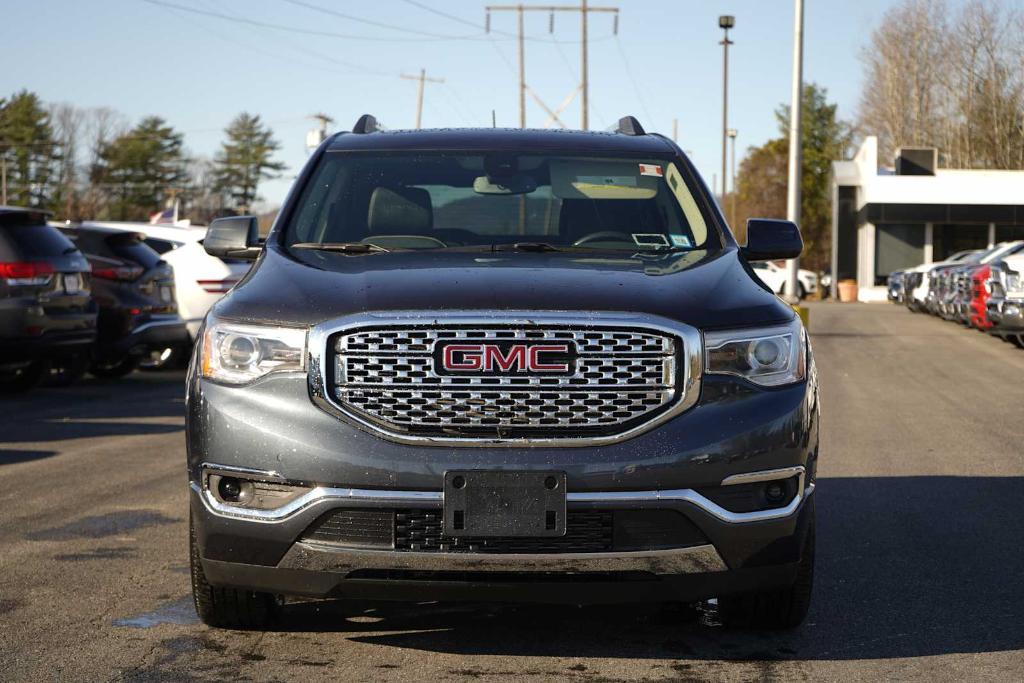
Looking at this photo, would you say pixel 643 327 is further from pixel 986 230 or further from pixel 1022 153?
pixel 1022 153

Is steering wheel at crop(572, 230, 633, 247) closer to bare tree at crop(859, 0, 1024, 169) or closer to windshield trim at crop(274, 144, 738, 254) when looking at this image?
windshield trim at crop(274, 144, 738, 254)

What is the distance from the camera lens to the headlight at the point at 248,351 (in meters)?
4.40

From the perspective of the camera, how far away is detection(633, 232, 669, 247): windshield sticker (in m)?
5.61

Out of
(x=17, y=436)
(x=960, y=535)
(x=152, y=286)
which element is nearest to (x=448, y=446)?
(x=960, y=535)

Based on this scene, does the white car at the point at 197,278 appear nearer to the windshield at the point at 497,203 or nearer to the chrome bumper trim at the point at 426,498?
the windshield at the point at 497,203

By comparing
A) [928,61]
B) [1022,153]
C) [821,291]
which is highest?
[928,61]

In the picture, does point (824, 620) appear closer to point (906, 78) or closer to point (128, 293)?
point (128, 293)

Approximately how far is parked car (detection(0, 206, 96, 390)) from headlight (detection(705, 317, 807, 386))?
10.3m

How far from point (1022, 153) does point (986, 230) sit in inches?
657

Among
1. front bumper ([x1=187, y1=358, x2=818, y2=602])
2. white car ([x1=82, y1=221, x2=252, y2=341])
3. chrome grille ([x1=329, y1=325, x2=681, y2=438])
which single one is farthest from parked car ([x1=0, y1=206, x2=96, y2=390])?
chrome grille ([x1=329, y1=325, x2=681, y2=438])

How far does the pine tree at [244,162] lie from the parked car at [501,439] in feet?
469

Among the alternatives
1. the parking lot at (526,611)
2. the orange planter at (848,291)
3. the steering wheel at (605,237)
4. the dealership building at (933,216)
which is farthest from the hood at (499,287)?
the orange planter at (848,291)

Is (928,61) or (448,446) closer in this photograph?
(448,446)

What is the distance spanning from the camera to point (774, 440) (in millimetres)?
4367
